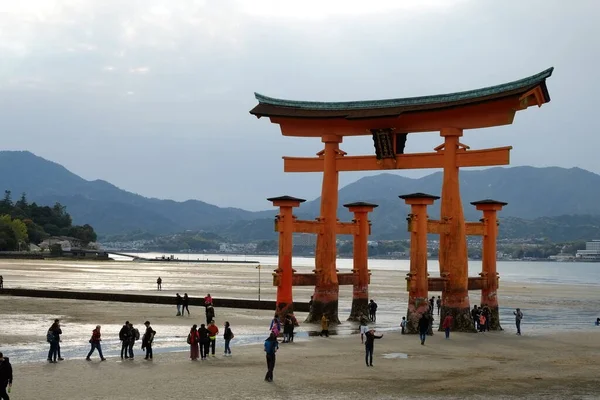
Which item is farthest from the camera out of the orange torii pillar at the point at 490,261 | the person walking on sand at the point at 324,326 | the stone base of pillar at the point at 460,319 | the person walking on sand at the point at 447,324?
the orange torii pillar at the point at 490,261

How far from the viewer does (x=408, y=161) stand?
3575 centimetres

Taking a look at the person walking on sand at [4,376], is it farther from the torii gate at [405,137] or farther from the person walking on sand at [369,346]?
the torii gate at [405,137]

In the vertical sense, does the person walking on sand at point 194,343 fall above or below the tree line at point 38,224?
below

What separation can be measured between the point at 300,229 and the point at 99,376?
1667 centimetres

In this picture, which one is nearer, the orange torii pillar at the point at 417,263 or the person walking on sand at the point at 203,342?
the person walking on sand at the point at 203,342

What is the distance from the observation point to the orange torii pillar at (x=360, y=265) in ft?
128

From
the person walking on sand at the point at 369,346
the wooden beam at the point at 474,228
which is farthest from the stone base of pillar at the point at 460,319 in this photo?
the person walking on sand at the point at 369,346

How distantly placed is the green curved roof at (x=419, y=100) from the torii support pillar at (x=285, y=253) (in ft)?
16.6

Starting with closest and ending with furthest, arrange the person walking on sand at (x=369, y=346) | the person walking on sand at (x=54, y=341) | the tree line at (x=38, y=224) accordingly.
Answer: the person walking on sand at (x=54, y=341) < the person walking on sand at (x=369, y=346) < the tree line at (x=38, y=224)

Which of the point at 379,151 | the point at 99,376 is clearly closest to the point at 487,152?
the point at 379,151

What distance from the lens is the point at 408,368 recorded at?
23.6 meters

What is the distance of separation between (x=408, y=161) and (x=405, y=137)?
139 cm

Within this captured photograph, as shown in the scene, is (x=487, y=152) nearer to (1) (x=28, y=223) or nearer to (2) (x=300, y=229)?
(2) (x=300, y=229)

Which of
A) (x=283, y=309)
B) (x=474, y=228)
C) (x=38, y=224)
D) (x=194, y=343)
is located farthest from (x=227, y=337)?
(x=38, y=224)
